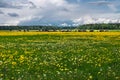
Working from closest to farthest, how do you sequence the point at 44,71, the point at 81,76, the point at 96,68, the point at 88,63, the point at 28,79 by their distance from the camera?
1. the point at 28,79
2. the point at 81,76
3. the point at 44,71
4. the point at 96,68
5. the point at 88,63

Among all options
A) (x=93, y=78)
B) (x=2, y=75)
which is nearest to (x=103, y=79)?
(x=93, y=78)

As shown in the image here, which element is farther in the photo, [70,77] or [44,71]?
[44,71]

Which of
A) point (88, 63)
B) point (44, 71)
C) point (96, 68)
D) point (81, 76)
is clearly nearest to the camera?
point (81, 76)

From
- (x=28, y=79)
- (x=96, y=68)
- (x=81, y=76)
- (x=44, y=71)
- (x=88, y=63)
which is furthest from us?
(x=88, y=63)

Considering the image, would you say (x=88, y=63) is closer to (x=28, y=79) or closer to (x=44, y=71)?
(x=44, y=71)

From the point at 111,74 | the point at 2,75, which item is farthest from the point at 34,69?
the point at 111,74

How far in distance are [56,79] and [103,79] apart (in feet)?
5.92

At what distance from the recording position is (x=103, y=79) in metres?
13.8

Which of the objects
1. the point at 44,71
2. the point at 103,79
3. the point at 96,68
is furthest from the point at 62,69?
the point at 103,79

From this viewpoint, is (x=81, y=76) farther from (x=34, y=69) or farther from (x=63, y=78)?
(x=34, y=69)

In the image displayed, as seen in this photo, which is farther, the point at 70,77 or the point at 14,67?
the point at 14,67

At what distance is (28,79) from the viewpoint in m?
13.3

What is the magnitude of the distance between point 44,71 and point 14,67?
196cm

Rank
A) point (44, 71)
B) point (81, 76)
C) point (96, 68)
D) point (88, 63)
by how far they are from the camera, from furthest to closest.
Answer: point (88, 63)
point (96, 68)
point (44, 71)
point (81, 76)
